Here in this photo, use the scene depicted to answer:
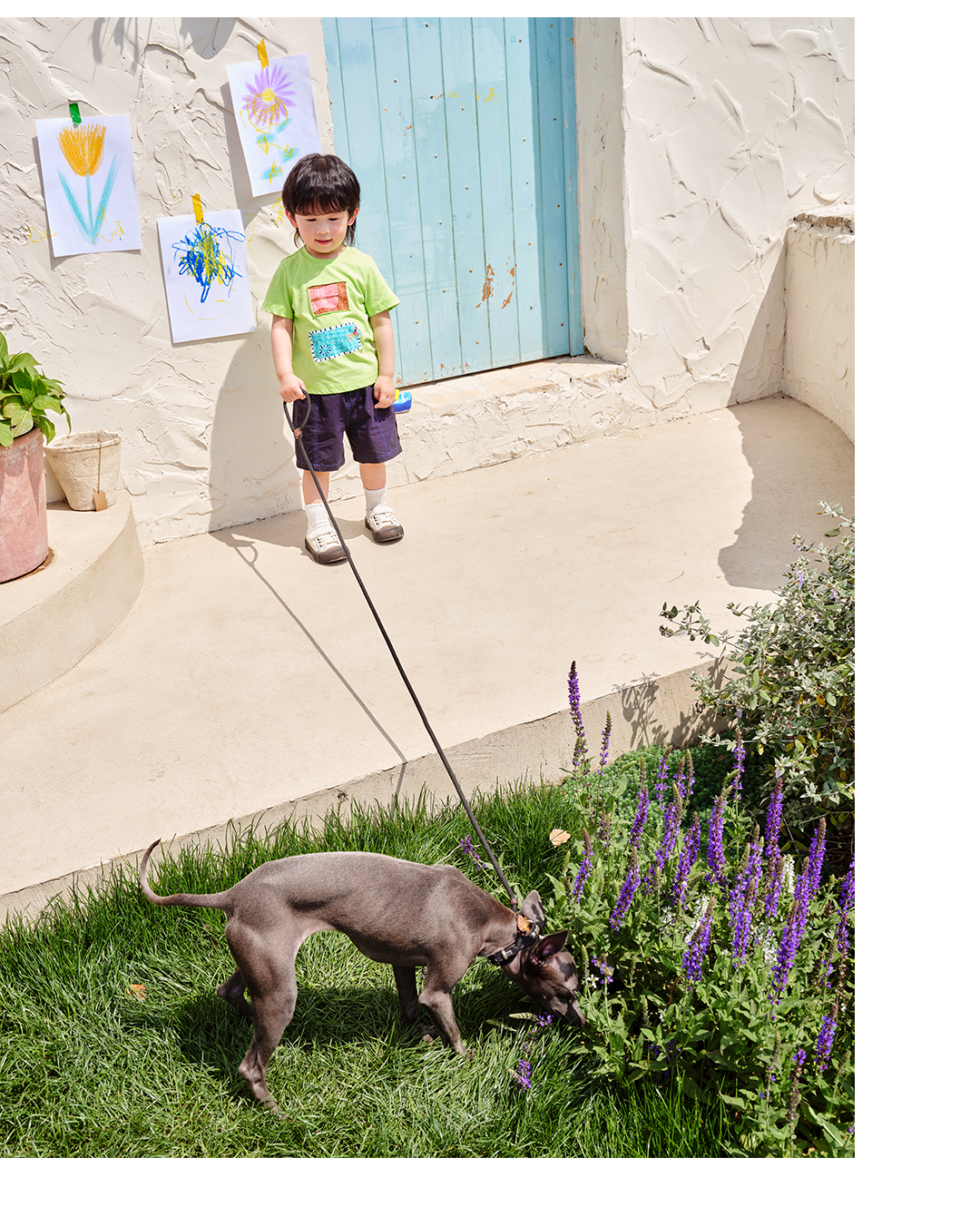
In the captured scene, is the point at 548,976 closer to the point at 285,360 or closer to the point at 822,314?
the point at 285,360

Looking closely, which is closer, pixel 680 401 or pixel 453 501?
pixel 453 501

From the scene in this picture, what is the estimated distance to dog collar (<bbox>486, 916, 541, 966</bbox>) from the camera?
1.99 m

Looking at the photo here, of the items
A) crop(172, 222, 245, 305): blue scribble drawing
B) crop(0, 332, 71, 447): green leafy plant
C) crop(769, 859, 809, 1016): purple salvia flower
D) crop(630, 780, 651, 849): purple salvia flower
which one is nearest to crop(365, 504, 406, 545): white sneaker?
crop(172, 222, 245, 305): blue scribble drawing

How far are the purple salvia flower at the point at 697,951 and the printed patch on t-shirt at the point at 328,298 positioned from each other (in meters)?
2.49

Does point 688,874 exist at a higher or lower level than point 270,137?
lower

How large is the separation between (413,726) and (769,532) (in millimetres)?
1731

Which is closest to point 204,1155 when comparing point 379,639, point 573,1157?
point 573,1157

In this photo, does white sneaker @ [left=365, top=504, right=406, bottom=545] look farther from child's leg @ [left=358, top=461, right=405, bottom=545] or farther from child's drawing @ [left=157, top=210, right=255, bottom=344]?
child's drawing @ [left=157, top=210, right=255, bottom=344]

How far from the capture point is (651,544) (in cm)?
382

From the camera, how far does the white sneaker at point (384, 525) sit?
395 centimetres

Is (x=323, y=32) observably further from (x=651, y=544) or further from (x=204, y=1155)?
(x=204, y=1155)

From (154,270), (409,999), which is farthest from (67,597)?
(409,999)

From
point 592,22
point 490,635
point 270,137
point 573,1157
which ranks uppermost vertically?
point 592,22

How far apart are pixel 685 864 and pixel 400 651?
51.5 inches
